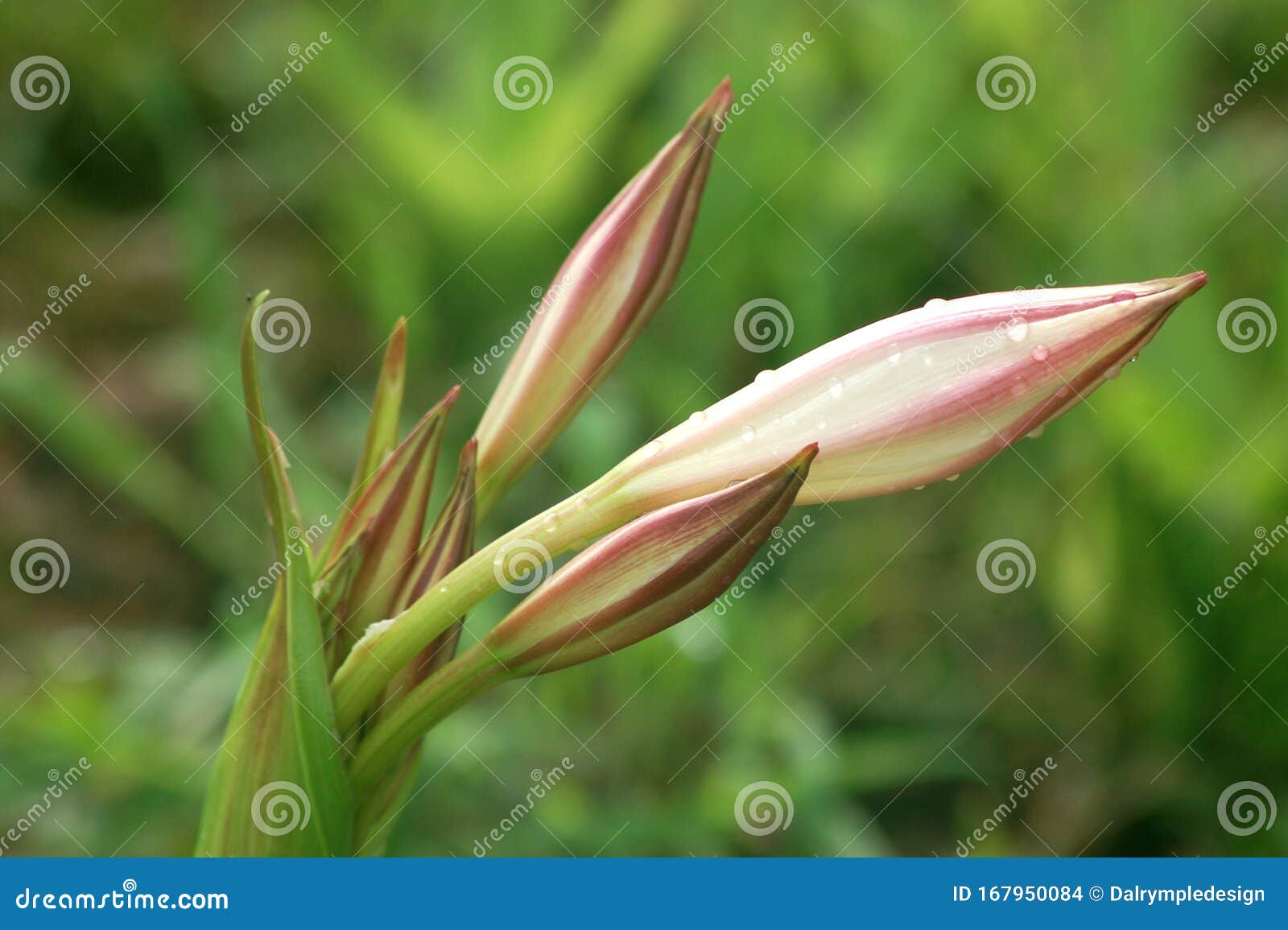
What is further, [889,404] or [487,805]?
[487,805]

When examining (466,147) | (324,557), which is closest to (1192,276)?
(324,557)

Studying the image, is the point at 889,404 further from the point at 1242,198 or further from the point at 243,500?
the point at 1242,198
